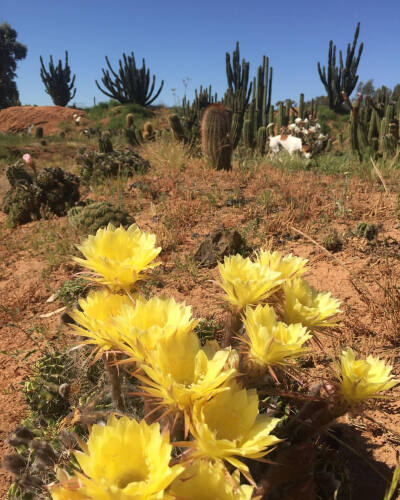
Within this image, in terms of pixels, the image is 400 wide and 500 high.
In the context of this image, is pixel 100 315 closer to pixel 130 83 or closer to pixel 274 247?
pixel 274 247

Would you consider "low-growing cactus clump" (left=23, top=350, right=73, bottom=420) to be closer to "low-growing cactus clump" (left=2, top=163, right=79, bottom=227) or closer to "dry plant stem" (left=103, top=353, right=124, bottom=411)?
"dry plant stem" (left=103, top=353, right=124, bottom=411)

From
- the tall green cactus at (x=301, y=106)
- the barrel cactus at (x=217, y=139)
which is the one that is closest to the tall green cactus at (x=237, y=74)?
the tall green cactus at (x=301, y=106)

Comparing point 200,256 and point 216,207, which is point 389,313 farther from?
point 216,207

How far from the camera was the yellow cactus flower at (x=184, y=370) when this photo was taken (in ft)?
2.29

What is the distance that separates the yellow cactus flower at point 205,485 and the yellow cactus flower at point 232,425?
2 centimetres

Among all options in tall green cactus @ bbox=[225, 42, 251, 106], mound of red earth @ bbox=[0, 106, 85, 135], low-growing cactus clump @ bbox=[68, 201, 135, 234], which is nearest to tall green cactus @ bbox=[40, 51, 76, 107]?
mound of red earth @ bbox=[0, 106, 85, 135]

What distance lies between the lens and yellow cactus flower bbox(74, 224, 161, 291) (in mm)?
947

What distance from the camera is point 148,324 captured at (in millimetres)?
847

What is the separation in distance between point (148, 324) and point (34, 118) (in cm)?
2243

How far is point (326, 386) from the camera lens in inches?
38.9

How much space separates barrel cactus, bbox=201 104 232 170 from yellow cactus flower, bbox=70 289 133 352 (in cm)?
566

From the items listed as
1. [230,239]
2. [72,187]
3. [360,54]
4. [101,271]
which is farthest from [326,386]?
[360,54]

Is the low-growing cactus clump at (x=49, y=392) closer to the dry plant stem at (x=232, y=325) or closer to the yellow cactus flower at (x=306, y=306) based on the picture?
the dry plant stem at (x=232, y=325)

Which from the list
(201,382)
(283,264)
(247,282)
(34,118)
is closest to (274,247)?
(283,264)
